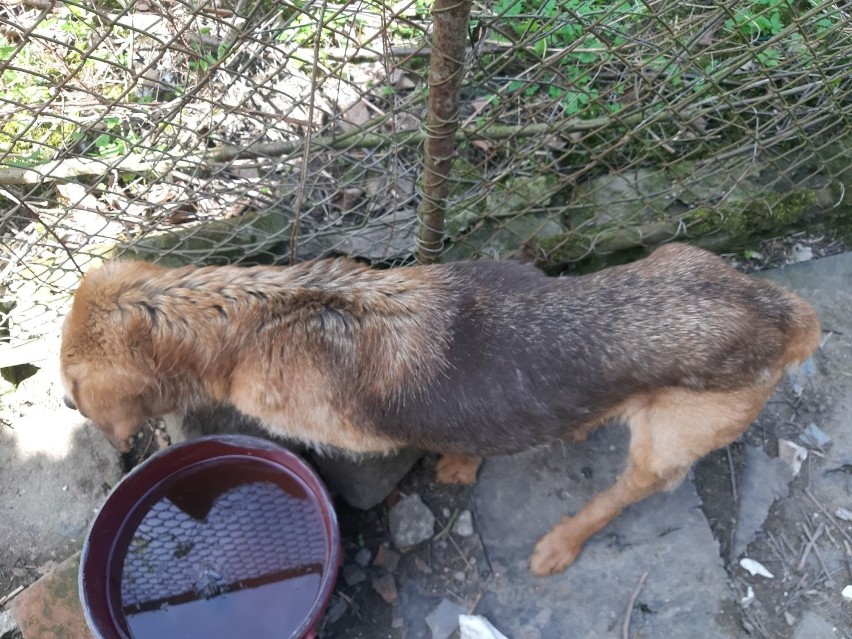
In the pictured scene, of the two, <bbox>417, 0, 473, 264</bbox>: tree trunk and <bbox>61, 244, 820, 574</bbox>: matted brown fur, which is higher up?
<bbox>417, 0, 473, 264</bbox>: tree trunk

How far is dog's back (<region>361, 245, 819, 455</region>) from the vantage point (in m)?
2.48

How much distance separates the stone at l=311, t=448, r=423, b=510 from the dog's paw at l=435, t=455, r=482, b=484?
7.9 inches

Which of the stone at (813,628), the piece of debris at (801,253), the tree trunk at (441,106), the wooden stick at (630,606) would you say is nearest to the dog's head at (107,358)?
the tree trunk at (441,106)

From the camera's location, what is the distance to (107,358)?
2387 millimetres

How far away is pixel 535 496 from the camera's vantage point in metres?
3.41

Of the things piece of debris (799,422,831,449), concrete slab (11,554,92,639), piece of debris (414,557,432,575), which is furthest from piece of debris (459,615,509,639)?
piece of debris (799,422,831,449)

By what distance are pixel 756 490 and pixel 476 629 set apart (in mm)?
1673

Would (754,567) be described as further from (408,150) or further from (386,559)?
(408,150)

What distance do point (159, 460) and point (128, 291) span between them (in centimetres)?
86

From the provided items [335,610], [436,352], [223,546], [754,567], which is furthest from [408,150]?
[754,567]

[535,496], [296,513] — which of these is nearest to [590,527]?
[535,496]

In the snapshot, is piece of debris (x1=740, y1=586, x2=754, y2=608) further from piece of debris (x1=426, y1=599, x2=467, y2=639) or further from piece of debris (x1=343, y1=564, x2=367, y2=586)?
piece of debris (x1=343, y1=564, x2=367, y2=586)

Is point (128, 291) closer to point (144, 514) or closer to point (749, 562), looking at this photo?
point (144, 514)

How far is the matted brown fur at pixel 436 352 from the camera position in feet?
8.09
